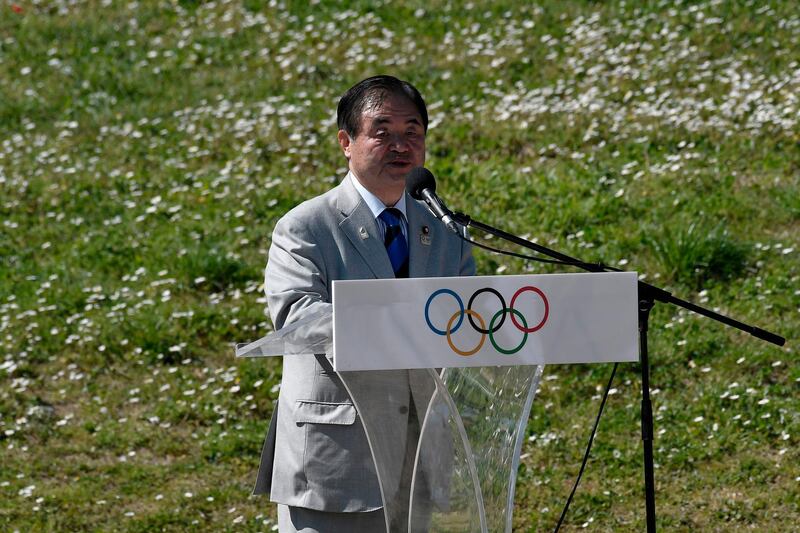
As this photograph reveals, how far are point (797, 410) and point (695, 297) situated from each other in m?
1.33

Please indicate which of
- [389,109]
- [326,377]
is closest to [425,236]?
[389,109]

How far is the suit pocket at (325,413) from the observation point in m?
3.74

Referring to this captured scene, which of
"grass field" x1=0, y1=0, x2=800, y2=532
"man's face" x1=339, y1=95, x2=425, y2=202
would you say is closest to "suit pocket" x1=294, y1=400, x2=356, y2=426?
"man's face" x1=339, y1=95, x2=425, y2=202

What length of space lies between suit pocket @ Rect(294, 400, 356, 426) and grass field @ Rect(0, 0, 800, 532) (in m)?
2.55

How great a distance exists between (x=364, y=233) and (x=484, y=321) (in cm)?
76

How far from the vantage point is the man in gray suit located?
371 centimetres

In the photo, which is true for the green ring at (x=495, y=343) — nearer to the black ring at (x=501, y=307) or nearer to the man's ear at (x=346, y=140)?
the black ring at (x=501, y=307)

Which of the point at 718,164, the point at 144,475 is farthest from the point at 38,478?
the point at 718,164

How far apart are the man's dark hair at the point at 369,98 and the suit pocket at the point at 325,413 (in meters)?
0.87

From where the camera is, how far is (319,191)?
956cm

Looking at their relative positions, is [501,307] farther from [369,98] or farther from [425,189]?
[369,98]

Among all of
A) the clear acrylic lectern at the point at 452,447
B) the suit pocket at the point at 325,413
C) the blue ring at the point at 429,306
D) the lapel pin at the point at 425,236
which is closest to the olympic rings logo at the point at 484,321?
the blue ring at the point at 429,306

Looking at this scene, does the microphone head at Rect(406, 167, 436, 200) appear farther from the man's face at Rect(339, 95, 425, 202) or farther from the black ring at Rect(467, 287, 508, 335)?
the black ring at Rect(467, 287, 508, 335)

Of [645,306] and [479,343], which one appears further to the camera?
[645,306]
